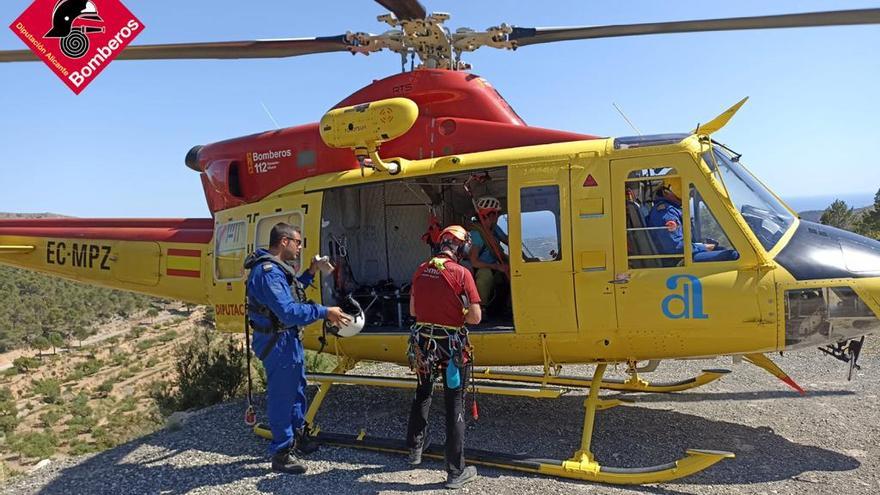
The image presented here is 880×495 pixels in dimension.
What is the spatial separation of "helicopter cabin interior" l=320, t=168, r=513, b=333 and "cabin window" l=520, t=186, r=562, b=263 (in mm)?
1474

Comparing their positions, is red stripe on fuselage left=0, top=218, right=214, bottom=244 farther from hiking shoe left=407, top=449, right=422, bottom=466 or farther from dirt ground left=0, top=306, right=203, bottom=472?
dirt ground left=0, top=306, right=203, bottom=472

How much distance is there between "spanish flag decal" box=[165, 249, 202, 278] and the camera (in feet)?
25.5

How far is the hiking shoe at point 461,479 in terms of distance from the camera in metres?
4.72

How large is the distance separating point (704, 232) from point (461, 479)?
9.47 feet

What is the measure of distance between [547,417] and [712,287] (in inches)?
96.3

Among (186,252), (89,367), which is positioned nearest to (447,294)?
(186,252)

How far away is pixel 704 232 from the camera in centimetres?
512

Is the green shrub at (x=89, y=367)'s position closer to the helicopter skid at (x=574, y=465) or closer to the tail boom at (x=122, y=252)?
the tail boom at (x=122, y=252)

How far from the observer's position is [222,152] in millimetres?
7676

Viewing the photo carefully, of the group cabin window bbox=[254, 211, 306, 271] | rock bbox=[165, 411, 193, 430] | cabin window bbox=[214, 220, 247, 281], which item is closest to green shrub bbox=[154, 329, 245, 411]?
rock bbox=[165, 411, 193, 430]

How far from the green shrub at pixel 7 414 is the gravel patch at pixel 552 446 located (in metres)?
18.8

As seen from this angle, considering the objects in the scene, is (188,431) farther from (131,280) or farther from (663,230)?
(663,230)

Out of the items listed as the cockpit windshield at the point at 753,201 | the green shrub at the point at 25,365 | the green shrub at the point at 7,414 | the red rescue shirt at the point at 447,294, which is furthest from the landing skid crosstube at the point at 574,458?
the green shrub at the point at 25,365

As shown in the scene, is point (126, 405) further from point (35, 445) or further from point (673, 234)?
point (673, 234)
